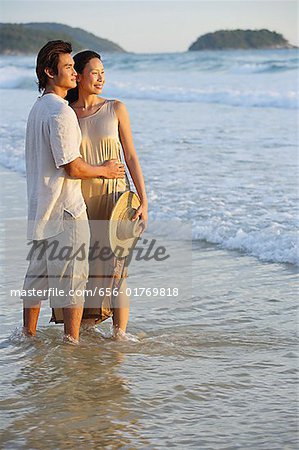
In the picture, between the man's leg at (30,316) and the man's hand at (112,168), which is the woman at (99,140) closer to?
the man's hand at (112,168)

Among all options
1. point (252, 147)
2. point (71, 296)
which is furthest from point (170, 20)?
point (71, 296)

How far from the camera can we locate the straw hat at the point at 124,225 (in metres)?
4.51

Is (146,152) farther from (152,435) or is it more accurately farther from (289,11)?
(289,11)

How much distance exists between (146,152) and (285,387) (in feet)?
28.5

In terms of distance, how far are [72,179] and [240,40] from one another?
36.9m

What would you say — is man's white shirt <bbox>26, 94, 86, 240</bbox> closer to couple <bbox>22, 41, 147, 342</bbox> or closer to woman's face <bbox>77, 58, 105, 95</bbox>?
couple <bbox>22, 41, 147, 342</bbox>

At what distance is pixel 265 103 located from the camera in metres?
22.1

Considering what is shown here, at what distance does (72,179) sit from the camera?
4266 millimetres

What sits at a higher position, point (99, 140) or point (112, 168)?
point (99, 140)

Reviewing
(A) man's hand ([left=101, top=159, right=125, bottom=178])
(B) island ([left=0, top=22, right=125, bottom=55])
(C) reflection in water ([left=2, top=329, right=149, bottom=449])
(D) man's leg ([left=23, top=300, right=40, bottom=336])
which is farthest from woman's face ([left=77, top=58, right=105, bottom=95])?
(B) island ([left=0, top=22, right=125, bottom=55])

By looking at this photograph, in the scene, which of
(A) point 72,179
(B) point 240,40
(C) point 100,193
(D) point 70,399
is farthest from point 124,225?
(B) point 240,40

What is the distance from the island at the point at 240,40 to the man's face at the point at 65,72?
31489 mm

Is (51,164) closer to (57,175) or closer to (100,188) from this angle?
(57,175)

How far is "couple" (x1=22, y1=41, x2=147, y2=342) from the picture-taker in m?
4.22
